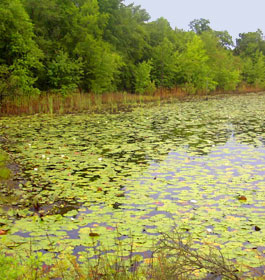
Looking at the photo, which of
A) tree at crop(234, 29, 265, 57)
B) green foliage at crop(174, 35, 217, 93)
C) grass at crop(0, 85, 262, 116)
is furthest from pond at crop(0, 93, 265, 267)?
tree at crop(234, 29, 265, 57)

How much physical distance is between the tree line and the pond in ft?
34.9

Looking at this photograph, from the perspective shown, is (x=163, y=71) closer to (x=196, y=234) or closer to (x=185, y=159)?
(x=185, y=159)

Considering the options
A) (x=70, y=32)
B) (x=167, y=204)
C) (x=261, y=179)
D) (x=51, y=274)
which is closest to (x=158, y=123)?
(x=261, y=179)

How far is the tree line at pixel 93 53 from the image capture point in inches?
888

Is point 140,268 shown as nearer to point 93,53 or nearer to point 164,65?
point 93,53

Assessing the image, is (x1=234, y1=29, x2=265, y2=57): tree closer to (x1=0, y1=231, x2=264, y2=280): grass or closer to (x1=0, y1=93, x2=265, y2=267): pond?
(x1=0, y1=93, x2=265, y2=267): pond

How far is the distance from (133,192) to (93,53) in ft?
85.8

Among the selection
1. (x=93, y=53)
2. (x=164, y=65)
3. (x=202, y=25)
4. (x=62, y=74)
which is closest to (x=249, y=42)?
(x=202, y=25)

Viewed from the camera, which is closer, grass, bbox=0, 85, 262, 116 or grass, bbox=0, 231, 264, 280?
grass, bbox=0, 231, 264, 280

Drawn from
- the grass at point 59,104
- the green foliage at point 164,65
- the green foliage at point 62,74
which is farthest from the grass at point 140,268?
the green foliage at point 164,65

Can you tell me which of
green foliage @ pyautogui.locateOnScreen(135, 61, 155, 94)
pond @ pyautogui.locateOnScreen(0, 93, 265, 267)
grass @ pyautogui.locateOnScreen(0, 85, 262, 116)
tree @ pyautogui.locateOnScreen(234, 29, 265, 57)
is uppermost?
tree @ pyautogui.locateOnScreen(234, 29, 265, 57)

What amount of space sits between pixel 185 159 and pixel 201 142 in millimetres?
2716

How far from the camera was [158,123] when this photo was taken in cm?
1722

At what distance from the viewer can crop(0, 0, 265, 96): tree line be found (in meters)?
22.5
